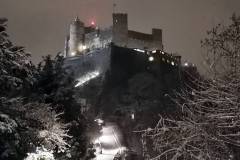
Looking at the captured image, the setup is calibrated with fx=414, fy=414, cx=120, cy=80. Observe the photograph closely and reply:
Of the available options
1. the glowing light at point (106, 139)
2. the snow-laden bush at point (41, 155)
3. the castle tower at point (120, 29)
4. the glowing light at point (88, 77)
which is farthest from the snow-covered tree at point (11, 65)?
the castle tower at point (120, 29)

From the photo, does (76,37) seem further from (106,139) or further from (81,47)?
(106,139)

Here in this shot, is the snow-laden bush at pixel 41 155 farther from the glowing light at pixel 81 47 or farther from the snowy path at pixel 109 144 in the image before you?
the glowing light at pixel 81 47

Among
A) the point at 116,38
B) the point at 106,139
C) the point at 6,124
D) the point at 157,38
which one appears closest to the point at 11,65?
the point at 6,124

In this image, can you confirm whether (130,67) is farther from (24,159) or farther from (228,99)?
(228,99)

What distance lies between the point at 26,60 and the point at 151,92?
164 feet

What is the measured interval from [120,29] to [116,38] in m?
2.22

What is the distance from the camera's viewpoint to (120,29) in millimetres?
79562

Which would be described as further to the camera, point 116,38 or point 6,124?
point 116,38

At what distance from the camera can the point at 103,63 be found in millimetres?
71438

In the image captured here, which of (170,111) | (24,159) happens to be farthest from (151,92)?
(24,159)

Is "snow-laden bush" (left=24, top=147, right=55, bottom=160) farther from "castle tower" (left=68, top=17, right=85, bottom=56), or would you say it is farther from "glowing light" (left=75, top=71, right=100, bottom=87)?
"castle tower" (left=68, top=17, right=85, bottom=56)

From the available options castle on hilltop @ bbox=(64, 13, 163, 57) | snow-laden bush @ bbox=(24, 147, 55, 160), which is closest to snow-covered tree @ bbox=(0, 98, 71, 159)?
snow-laden bush @ bbox=(24, 147, 55, 160)

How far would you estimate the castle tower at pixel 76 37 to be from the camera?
83.8 metres

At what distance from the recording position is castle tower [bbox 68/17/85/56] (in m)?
83.8
